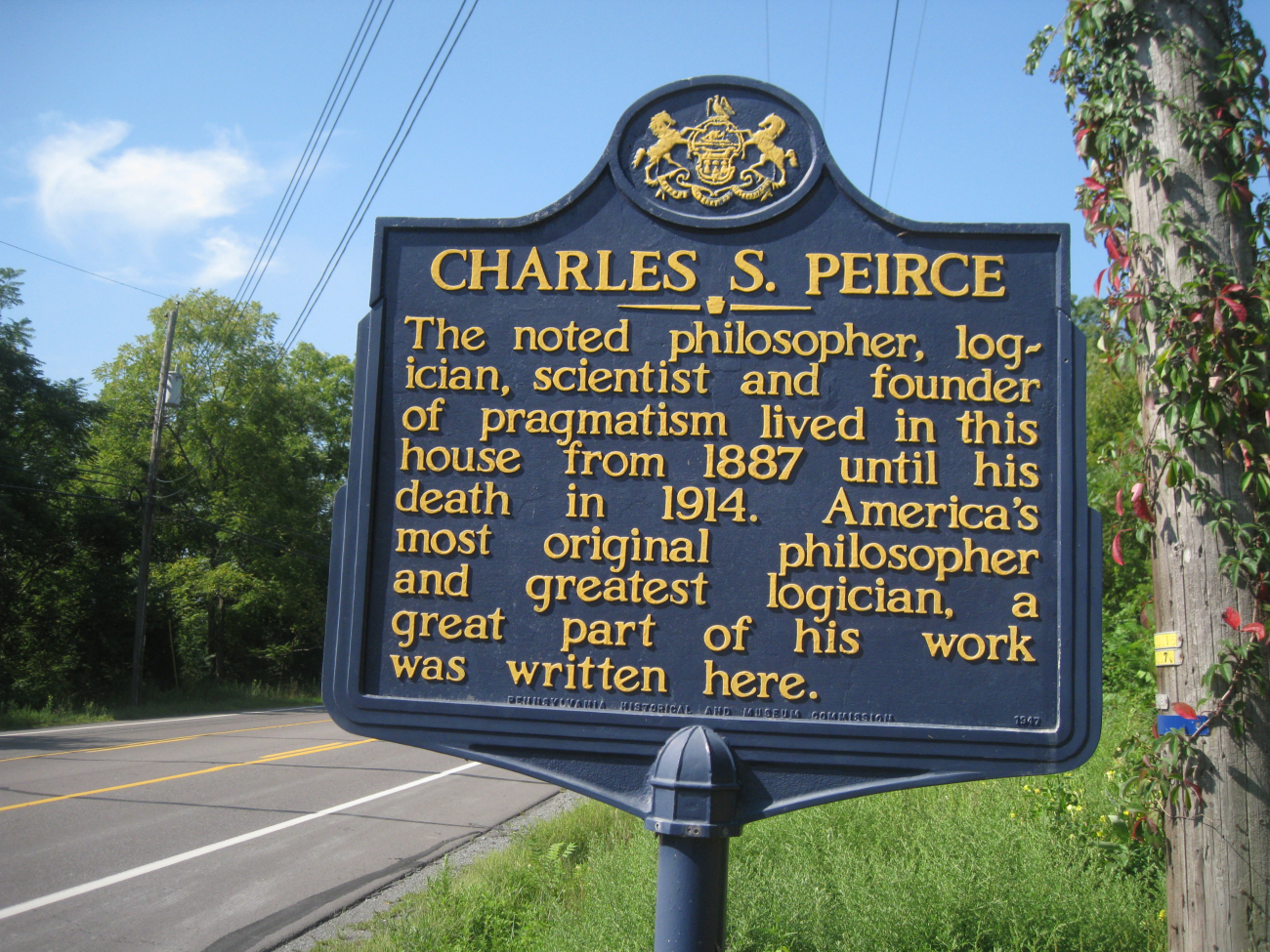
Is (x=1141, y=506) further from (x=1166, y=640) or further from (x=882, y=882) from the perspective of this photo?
(x=882, y=882)

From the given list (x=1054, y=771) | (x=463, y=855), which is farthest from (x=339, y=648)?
(x=463, y=855)

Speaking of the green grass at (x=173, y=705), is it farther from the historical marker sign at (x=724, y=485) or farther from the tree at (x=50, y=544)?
the historical marker sign at (x=724, y=485)

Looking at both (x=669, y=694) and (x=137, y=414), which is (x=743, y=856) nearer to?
(x=669, y=694)

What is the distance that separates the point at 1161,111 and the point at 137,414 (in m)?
32.6

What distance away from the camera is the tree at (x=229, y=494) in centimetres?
2891

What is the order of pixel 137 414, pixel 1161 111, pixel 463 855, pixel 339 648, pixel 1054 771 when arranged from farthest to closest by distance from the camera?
pixel 137 414 → pixel 463 855 → pixel 1161 111 → pixel 339 648 → pixel 1054 771

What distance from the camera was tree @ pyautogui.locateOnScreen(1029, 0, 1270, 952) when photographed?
122 inches

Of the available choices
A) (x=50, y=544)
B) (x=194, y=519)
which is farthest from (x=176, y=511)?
(x=50, y=544)

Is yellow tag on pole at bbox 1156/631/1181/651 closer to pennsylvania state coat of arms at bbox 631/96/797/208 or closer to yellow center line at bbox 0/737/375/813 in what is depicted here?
pennsylvania state coat of arms at bbox 631/96/797/208

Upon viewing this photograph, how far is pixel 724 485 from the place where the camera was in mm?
2895

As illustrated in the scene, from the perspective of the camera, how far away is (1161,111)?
3293 mm

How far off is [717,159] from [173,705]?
2416cm

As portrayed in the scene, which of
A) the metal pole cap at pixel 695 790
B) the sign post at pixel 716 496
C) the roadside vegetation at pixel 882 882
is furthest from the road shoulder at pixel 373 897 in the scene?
the metal pole cap at pixel 695 790

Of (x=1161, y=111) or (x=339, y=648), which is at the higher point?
(x=1161, y=111)
